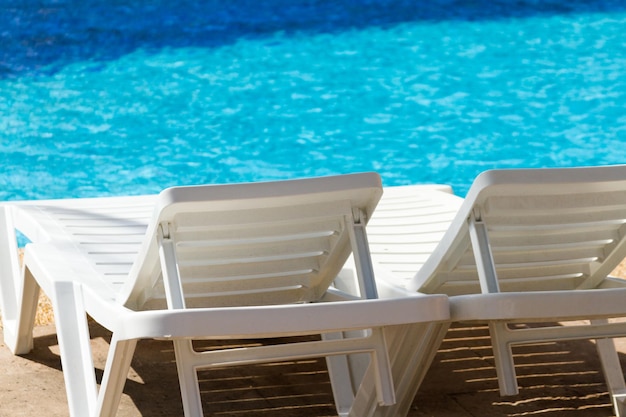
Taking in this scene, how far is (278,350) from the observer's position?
2.42 meters

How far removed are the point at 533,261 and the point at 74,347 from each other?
152cm

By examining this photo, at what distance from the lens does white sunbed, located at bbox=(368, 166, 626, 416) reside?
7.99ft

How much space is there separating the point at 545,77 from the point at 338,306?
410 inches

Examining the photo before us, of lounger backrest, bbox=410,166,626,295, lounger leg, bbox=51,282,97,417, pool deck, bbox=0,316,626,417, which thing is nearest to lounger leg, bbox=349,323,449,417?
lounger backrest, bbox=410,166,626,295

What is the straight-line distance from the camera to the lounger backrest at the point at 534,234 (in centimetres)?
251

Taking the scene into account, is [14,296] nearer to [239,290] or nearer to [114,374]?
[239,290]

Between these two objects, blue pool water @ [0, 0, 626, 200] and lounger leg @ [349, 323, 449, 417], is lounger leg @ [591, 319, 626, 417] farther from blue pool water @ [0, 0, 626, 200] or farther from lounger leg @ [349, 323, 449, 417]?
blue pool water @ [0, 0, 626, 200]

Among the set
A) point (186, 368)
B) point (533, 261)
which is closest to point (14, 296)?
point (186, 368)

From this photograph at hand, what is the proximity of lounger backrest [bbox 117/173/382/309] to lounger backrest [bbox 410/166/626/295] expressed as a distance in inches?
11.5

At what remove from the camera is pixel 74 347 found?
9.67 ft

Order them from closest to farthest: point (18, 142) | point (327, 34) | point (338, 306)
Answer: point (338, 306), point (18, 142), point (327, 34)

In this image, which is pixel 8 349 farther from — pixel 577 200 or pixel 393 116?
pixel 393 116

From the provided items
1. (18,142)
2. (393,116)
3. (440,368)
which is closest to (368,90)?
(393,116)

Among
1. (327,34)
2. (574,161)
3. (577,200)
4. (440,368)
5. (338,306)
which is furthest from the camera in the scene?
(327,34)
